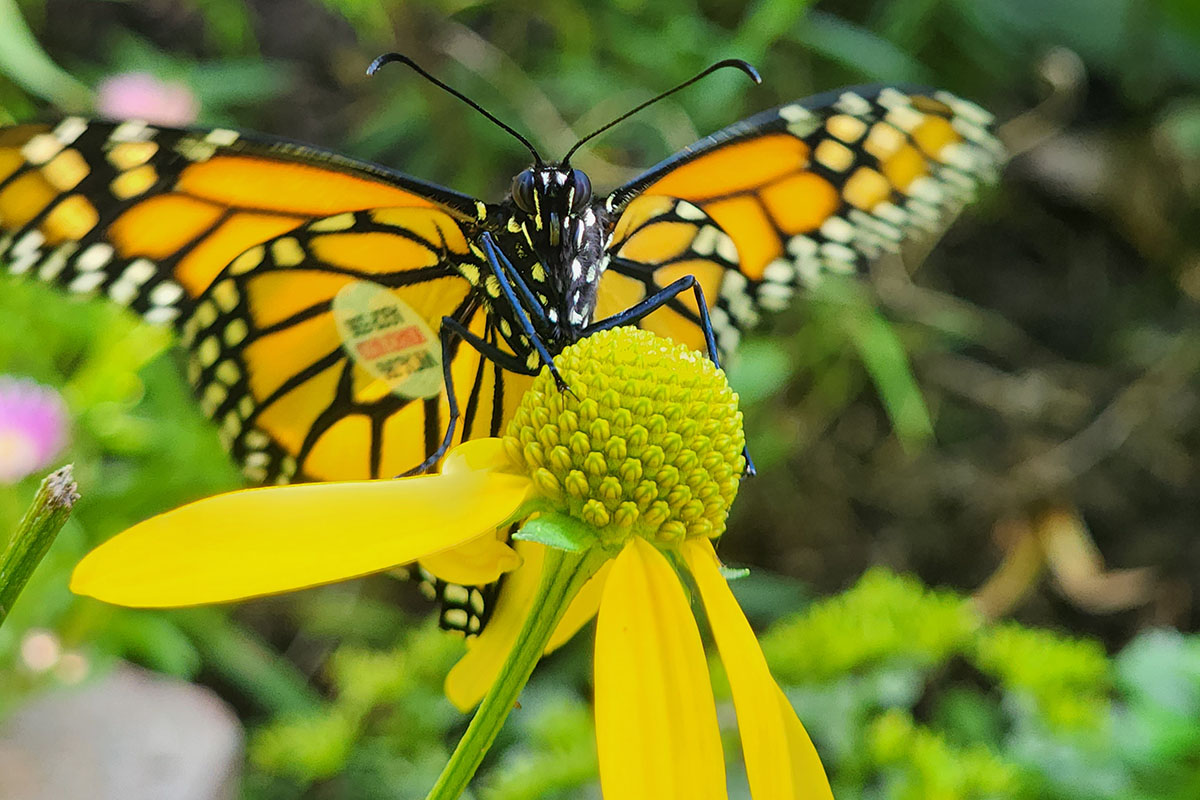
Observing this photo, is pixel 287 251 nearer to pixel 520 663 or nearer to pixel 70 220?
pixel 70 220

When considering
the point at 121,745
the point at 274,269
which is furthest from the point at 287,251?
the point at 121,745

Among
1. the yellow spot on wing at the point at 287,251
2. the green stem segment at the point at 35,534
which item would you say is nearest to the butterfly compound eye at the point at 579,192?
the yellow spot on wing at the point at 287,251

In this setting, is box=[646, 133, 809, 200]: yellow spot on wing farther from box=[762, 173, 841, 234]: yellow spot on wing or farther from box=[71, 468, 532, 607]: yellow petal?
box=[71, 468, 532, 607]: yellow petal

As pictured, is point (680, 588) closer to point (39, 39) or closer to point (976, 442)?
point (976, 442)

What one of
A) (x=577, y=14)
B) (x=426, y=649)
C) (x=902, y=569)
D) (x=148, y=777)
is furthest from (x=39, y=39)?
(x=902, y=569)

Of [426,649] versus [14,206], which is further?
[426,649]

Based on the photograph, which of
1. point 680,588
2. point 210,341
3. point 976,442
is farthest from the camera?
point 976,442
